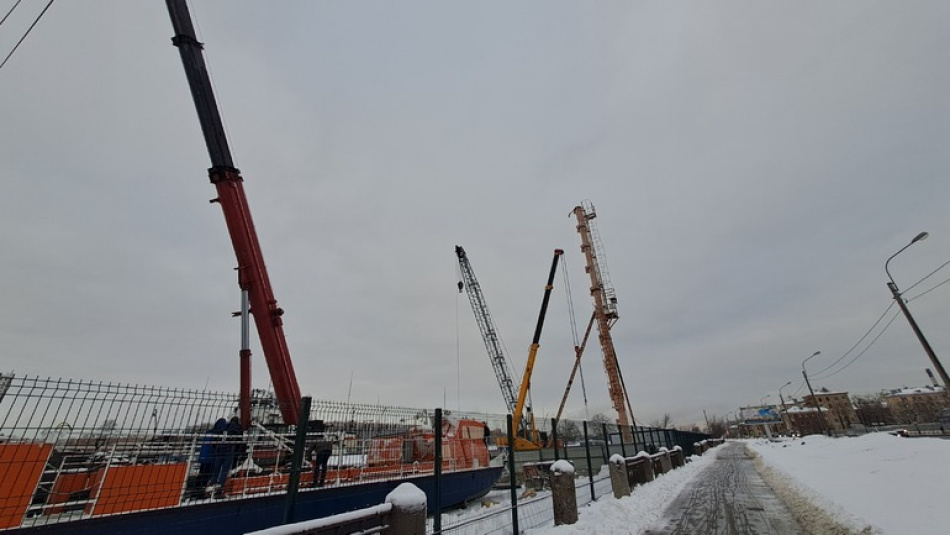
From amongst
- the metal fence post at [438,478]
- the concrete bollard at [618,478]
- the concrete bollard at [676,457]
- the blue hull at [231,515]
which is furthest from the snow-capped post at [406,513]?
the concrete bollard at [676,457]

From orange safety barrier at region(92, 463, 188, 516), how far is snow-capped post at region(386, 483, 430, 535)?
4448mm

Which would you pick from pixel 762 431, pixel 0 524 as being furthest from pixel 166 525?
pixel 762 431

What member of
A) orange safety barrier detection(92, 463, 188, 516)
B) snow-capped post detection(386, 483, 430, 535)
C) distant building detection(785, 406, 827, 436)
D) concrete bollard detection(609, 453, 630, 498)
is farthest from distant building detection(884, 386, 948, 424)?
orange safety barrier detection(92, 463, 188, 516)

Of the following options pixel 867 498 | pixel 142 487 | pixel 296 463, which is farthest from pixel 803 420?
pixel 142 487

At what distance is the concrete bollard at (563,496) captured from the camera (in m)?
7.56

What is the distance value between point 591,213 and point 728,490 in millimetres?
25722

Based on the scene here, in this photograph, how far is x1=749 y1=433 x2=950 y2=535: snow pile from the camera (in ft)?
20.2

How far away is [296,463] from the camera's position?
168 inches

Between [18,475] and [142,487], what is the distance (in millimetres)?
1486

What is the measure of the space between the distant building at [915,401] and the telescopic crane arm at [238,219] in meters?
124

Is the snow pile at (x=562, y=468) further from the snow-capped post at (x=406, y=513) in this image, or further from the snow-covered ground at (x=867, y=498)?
the snow-capped post at (x=406, y=513)

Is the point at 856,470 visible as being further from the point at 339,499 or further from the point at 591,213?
the point at 591,213

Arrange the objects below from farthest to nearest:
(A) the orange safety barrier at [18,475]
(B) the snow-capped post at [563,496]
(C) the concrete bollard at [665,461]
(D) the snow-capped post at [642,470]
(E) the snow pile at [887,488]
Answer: (C) the concrete bollard at [665,461] → (D) the snow-capped post at [642,470] → (B) the snow-capped post at [563,496] → (E) the snow pile at [887,488] → (A) the orange safety barrier at [18,475]

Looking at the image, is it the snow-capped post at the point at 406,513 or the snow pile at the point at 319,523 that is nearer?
the snow pile at the point at 319,523
